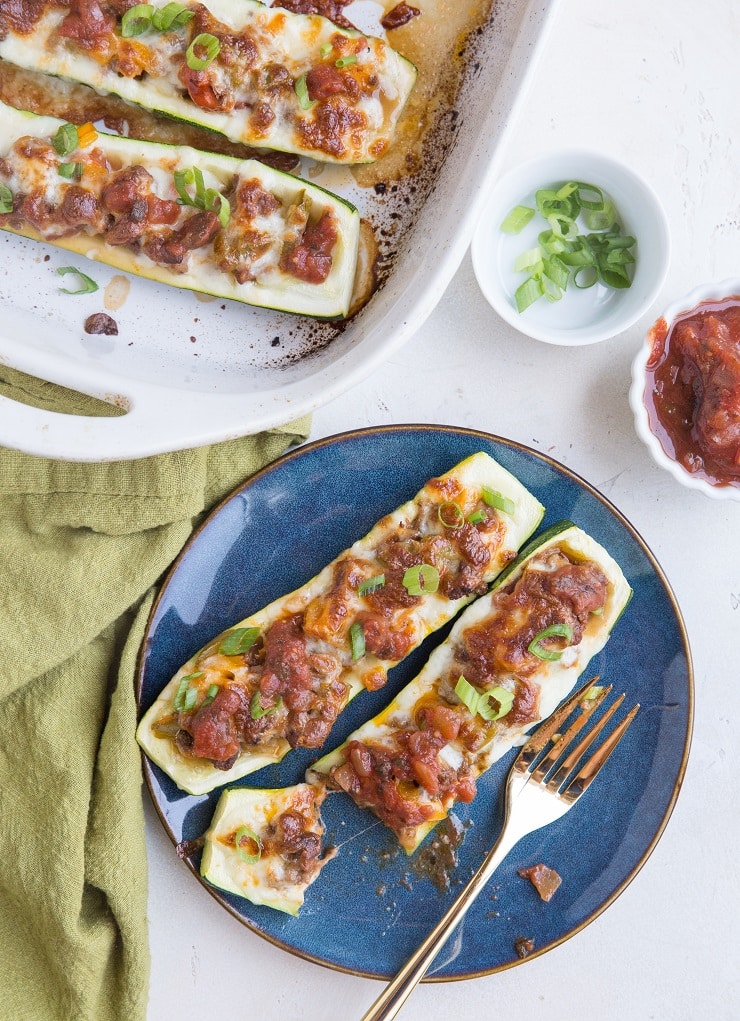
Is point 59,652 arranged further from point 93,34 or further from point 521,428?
point 93,34

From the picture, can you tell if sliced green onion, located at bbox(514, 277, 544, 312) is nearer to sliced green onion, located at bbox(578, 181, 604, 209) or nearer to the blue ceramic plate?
sliced green onion, located at bbox(578, 181, 604, 209)

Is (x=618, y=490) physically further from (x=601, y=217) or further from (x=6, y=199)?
(x=6, y=199)

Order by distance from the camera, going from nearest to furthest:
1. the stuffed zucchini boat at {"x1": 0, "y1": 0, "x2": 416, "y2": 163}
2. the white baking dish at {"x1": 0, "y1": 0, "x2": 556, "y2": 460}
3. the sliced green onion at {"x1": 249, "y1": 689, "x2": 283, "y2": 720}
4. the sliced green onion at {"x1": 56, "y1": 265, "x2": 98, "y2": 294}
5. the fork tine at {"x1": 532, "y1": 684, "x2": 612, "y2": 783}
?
the white baking dish at {"x1": 0, "y1": 0, "x2": 556, "y2": 460} → the sliced green onion at {"x1": 249, "y1": 689, "x2": 283, "y2": 720} → the stuffed zucchini boat at {"x1": 0, "y1": 0, "x2": 416, "y2": 163} → the fork tine at {"x1": 532, "y1": 684, "x2": 612, "y2": 783} → the sliced green onion at {"x1": 56, "y1": 265, "x2": 98, "y2": 294}

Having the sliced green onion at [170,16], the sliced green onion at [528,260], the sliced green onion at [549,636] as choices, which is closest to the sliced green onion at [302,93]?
the sliced green onion at [170,16]

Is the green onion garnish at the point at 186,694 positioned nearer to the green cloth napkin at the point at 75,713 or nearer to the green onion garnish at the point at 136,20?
the green cloth napkin at the point at 75,713

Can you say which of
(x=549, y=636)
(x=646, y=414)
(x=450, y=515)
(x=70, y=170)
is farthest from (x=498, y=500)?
(x=70, y=170)

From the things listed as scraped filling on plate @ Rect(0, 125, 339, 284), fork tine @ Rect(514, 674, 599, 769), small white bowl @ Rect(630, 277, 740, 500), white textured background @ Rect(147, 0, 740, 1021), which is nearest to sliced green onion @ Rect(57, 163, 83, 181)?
scraped filling on plate @ Rect(0, 125, 339, 284)

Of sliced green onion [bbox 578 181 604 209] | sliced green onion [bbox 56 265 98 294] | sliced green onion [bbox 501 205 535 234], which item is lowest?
sliced green onion [bbox 56 265 98 294]
